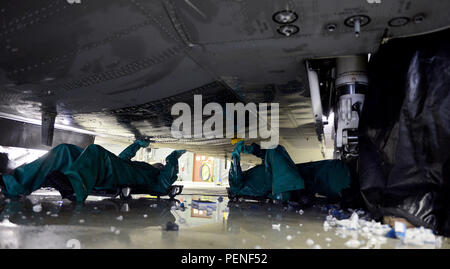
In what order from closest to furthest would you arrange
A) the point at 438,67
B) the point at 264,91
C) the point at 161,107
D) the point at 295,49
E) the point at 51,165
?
the point at 438,67
the point at 295,49
the point at 51,165
the point at 264,91
the point at 161,107

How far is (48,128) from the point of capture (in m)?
4.65

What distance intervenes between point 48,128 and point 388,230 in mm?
4970

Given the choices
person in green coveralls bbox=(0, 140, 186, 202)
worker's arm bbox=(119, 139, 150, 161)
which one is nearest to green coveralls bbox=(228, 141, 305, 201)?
person in green coveralls bbox=(0, 140, 186, 202)

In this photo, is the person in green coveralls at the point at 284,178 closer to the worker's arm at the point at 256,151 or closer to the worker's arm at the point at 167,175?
the worker's arm at the point at 256,151

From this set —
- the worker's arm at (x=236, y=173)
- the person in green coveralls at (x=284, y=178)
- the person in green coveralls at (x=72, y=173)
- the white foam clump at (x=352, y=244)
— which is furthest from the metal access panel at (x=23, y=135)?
the white foam clump at (x=352, y=244)

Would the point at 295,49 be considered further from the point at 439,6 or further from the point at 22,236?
the point at 22,236

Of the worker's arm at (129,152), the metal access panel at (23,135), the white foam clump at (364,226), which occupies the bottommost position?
the white foam clump at (364,226)

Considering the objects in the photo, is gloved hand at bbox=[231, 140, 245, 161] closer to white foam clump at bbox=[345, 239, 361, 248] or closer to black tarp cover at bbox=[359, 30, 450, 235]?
black tarp cover at bbox=[359, 30, 450, 235]

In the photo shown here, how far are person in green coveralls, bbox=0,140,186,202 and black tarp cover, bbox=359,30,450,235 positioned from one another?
2.49m

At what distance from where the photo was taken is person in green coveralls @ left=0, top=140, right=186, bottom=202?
2615 millimetres

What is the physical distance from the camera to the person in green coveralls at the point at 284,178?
2924mm

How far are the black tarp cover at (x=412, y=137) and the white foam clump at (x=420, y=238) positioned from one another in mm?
138

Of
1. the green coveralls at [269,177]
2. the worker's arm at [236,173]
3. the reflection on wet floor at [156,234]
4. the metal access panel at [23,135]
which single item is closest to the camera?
the reflection on wet floor at [156,234]
